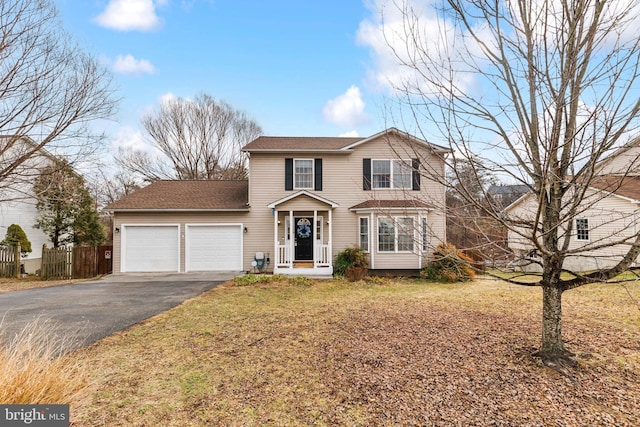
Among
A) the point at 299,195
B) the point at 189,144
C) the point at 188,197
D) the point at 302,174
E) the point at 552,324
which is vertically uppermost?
the point at 189,144

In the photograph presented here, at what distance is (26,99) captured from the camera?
254 inches

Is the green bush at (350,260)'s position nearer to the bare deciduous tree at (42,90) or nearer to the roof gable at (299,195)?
the roof gable at (299,195)

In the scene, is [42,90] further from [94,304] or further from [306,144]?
[306,144]

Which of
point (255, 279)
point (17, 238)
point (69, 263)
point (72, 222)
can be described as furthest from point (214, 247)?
point (17, 238)

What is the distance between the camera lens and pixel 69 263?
12.8 metres

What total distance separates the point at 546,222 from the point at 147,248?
14127mm

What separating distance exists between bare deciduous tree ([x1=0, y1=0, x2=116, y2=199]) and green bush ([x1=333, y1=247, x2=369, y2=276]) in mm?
9135

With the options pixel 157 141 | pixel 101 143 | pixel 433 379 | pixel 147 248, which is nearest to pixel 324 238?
pixel 147 248

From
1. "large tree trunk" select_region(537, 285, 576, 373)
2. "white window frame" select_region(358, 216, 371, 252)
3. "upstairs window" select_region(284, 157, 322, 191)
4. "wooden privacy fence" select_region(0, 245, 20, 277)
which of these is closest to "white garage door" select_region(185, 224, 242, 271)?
"upstairs window" select_region(284, 157, 322, 191)

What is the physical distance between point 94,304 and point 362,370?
736 centimetres

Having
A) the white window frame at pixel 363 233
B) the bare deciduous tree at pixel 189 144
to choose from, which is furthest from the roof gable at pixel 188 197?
the bare deciduous tree at pixel 189 144

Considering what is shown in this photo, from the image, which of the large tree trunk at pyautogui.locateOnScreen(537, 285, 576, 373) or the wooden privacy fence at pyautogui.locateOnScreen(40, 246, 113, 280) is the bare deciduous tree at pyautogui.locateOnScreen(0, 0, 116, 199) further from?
the large tree trunk at pyautogui.locateOnScreen(537, 285, 576, 373)

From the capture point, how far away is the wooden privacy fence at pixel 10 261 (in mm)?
13258

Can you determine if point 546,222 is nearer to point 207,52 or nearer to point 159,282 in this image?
point 159,282
